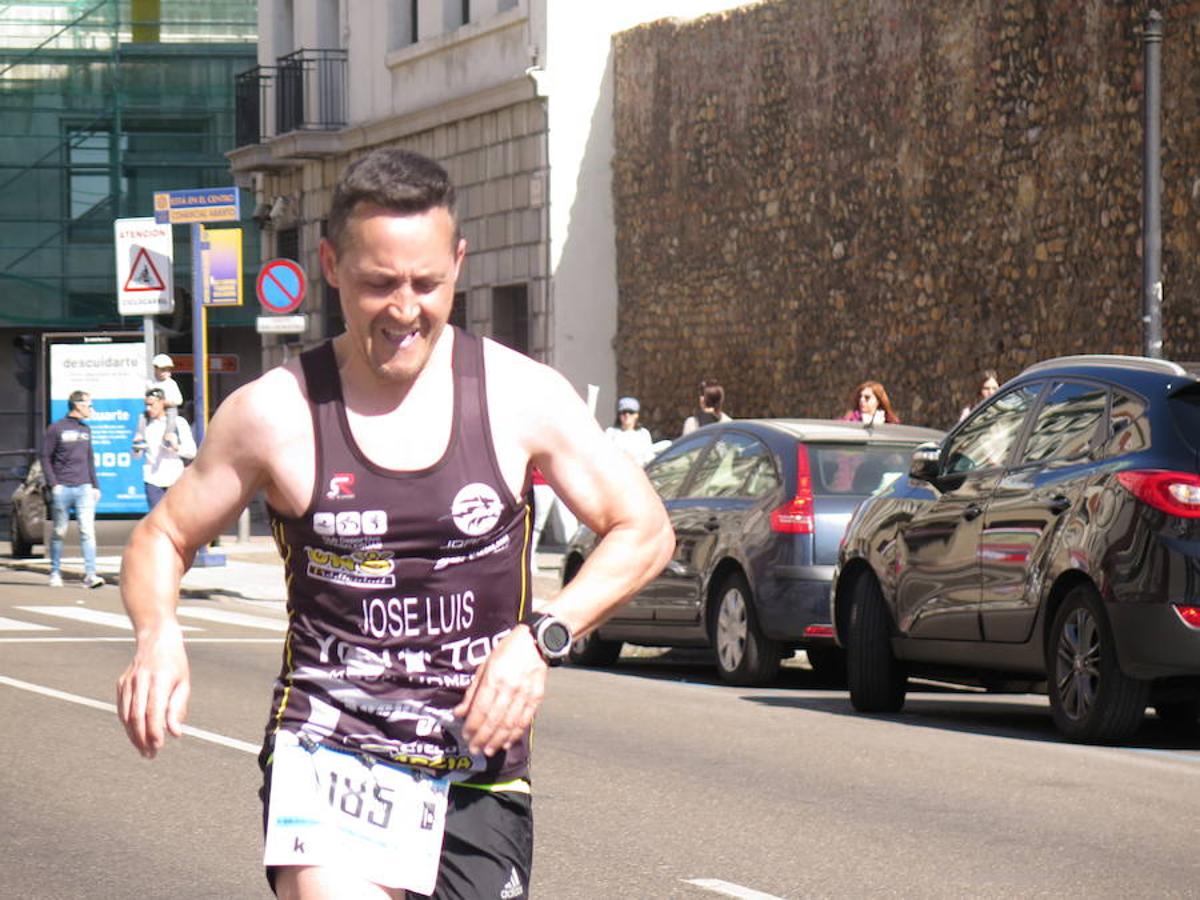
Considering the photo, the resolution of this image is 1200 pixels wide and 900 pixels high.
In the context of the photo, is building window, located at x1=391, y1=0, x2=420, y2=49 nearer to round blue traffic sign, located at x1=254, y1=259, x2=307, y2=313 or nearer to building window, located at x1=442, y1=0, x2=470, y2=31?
building window, located at x1=442, y1=0, x2=470, y2=31

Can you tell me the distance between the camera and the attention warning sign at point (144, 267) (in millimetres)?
27031

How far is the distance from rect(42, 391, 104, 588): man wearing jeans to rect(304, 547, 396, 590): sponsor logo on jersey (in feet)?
66.8

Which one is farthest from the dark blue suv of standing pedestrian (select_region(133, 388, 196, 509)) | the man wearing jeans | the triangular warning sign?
the triangular warning sign

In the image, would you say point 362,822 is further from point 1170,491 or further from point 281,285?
point 281,285

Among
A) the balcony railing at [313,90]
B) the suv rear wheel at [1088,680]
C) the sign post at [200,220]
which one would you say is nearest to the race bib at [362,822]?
the suv rear wheel at [1088,680]

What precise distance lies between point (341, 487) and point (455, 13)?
30.9 metres

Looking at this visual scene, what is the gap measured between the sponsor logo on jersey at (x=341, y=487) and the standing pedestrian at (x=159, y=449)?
2107 cm

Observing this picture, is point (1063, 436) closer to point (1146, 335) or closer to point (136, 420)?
point (1146, 335)

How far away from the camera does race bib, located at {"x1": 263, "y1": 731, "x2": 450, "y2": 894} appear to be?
13.1 feet

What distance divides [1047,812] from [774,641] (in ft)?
16.4

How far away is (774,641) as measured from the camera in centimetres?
1406

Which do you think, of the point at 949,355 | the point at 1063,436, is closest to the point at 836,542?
the point at 1063,436

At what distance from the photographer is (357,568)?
3.99 m

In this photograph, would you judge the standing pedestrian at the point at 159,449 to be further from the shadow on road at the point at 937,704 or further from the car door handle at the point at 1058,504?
the car door handle at the point at 1058,504
